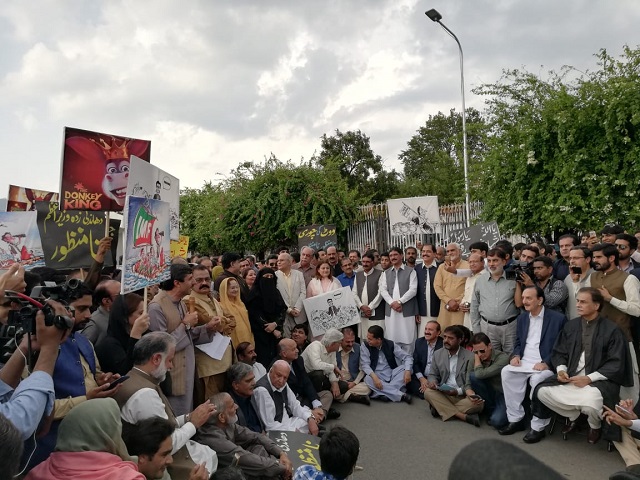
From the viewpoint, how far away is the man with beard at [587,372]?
5.13 metres

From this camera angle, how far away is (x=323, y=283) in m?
8.18

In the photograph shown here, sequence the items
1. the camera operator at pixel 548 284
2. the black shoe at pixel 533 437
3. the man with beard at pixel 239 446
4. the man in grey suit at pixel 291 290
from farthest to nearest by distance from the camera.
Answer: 1. the man in grey suit at pixel 291 290
2. the camera operator at pixel 548 284
3. the black shoe at pixel 533 437
4. the man with beard at pixel 239 446

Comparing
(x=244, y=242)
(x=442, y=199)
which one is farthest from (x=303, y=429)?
(x=442, y=199)

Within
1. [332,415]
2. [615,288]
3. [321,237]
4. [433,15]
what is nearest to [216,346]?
[332,415]

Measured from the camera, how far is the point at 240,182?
20.5 meters

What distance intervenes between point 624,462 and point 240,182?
1734 centimetres

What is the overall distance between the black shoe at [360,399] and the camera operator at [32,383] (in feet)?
17.3

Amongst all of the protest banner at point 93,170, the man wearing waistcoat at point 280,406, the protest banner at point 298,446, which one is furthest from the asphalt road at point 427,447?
the protest banner at point 93,170

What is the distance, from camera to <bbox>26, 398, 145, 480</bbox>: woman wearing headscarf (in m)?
2.50

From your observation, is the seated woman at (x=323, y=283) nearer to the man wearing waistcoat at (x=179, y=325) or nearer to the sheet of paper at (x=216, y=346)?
the sheet of paper at (x=216, y=346)

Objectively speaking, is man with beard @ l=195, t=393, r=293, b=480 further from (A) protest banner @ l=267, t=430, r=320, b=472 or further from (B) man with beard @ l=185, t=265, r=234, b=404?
(B) man with beard @ l=185, t=265, r=234, b=404

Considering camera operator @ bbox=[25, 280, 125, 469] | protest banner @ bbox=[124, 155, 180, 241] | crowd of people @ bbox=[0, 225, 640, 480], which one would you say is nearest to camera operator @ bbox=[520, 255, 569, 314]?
crowd of people @ bbox=[0, 225, 640, 480]

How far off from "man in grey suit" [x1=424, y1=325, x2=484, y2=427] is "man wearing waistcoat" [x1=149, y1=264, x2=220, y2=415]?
3246 millimetres

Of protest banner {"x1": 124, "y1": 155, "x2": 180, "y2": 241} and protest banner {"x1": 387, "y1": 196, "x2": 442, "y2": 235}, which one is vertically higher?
protest banner {"x1": 387, "y1": 196, "x2": 442, "y2": 235}
